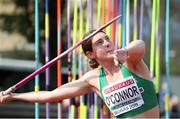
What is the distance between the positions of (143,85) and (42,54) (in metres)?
7.16

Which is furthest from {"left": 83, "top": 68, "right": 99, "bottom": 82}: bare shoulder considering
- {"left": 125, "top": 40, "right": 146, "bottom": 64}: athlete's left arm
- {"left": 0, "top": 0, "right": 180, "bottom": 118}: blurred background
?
{"left": 0, "top": 0, "right": 180, "bottom": 118}: blurred background

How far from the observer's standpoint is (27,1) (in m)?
11.2

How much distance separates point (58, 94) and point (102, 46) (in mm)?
528

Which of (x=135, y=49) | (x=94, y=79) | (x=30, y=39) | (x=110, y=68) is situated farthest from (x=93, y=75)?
(x=30, y=39)

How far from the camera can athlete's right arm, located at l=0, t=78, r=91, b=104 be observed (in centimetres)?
440

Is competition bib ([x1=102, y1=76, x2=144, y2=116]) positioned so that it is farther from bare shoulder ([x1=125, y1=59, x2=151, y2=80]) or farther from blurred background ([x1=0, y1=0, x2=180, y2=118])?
blurred background ([x1=0, y1=0, x2=180, y2=118])

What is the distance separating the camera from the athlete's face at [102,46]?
161 inches

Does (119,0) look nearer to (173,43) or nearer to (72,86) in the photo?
(72,86)

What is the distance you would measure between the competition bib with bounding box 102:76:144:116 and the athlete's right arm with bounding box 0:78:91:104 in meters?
0.23

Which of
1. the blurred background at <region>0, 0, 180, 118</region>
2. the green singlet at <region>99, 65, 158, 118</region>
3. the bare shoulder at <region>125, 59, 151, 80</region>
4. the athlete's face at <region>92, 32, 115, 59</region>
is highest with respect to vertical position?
the blurred background at <region>0, 0, 180, 118</region>

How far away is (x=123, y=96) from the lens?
4.20m

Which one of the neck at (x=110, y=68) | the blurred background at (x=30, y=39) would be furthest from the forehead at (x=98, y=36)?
the blurred background at (x=30, y=39)

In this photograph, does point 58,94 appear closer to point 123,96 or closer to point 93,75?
point 93,75

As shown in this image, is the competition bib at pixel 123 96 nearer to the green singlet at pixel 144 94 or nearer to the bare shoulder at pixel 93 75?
the green singlet at pixel 144 94
